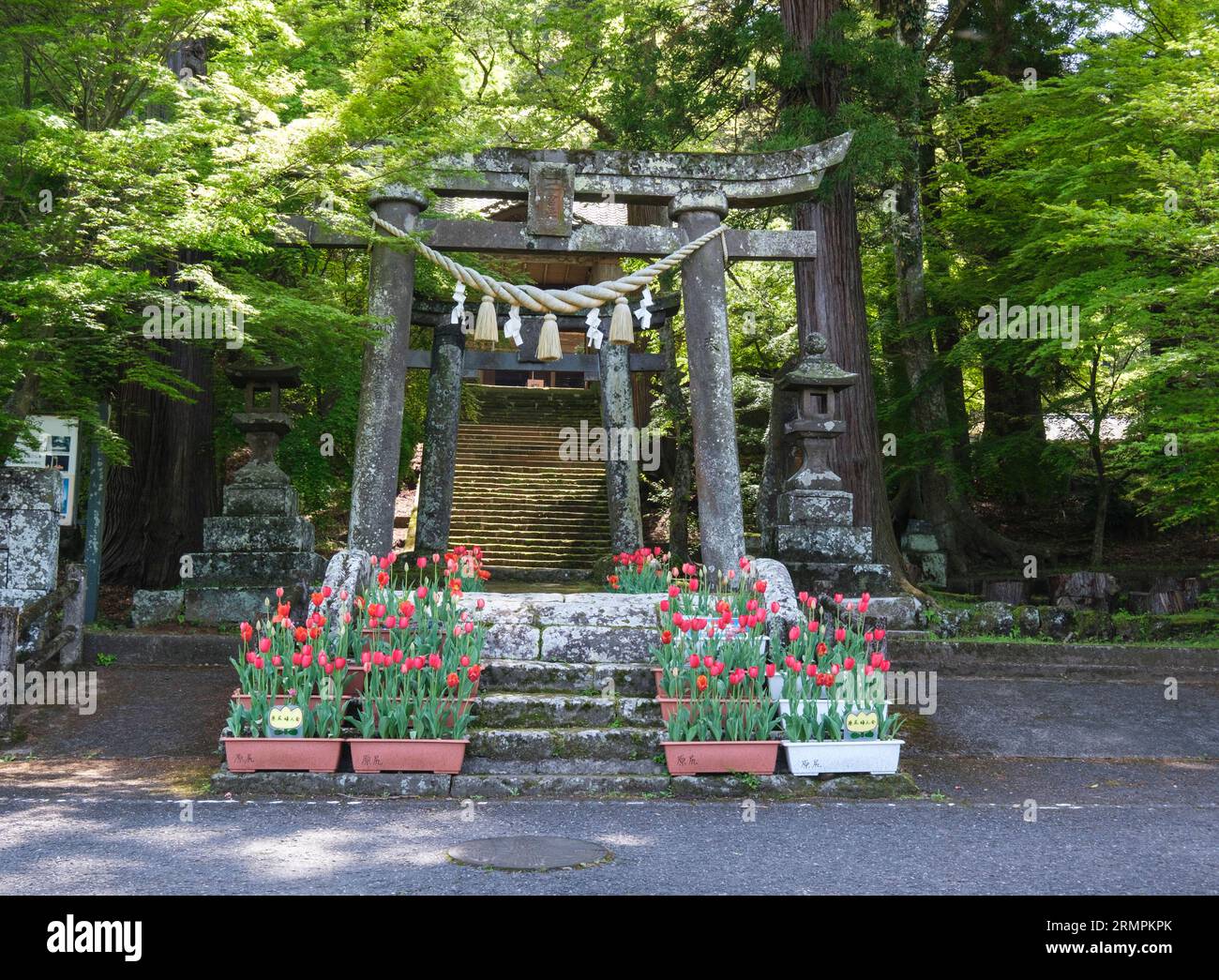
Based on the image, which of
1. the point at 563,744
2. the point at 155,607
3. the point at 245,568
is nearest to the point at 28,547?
the point at 155,607

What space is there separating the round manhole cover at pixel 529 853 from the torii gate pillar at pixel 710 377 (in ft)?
15.5

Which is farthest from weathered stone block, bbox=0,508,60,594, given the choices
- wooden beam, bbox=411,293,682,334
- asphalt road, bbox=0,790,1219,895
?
wooden beam, bbox=411,293,682,334

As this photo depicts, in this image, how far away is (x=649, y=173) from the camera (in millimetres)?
9711

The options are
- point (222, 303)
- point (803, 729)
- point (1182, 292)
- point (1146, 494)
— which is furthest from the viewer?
point (1146, 494)

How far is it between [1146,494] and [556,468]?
379 inches

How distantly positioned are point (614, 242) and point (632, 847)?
240 inches

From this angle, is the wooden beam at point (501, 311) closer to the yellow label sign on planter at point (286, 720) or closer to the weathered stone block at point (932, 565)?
the weathered stone block at point (932, 565)

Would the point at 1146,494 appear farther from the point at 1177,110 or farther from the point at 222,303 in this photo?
the point at 222,303

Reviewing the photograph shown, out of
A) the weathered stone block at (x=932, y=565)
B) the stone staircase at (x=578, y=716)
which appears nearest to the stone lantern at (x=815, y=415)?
the stone staircase at (x=578, y=716)

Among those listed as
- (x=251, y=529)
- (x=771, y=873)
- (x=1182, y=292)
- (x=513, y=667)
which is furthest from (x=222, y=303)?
(x=1182, y=292)

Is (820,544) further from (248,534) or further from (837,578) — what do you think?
(248,534)

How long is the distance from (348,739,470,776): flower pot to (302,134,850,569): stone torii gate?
3167 mm

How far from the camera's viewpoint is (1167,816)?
5812mm

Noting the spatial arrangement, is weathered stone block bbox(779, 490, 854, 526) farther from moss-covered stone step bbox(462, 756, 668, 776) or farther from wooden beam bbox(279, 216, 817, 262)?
moss-covered stone step bbox(462, 756, 668, 776)
